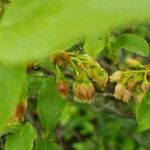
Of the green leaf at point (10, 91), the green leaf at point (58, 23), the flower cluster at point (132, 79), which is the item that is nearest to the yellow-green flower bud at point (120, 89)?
the flower cluster at point (132, 79)

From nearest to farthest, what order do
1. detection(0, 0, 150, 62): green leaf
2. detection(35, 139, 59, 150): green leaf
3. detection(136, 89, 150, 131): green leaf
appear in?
1. detection(0, 0, 150, 62): green leaf
2. detection(136, 89, 150, 131): green leaf
3. detection(35, 139, 59, 150): green leaf

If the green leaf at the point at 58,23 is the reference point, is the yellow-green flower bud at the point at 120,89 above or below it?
below

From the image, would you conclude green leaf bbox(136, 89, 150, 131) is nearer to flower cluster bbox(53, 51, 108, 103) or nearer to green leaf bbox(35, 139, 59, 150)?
flower cluster bbox(53, 51, 108, 103)

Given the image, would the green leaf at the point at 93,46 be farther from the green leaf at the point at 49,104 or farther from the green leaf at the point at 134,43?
the green leaf at the point at 134,43

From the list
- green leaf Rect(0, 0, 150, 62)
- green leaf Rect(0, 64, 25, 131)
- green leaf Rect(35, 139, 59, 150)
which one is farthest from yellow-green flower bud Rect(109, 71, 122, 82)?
green leaf Rect(0, 0, 150, 62)

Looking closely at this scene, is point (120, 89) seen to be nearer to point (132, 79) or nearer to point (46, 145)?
point (132, 79)

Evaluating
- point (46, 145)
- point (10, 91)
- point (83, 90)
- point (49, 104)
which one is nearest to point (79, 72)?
point (83, 90)
